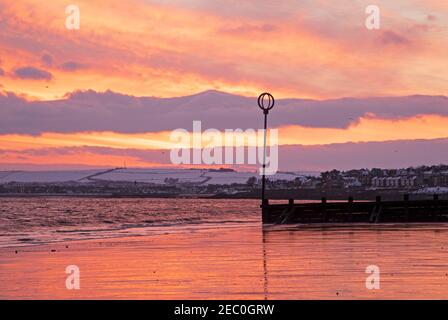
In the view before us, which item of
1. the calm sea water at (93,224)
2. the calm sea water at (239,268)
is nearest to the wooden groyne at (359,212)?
the calm sea water at (93,224)

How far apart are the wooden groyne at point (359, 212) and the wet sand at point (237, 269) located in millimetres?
17293

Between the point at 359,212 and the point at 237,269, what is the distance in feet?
107

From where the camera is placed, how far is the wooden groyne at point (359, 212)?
5397cm

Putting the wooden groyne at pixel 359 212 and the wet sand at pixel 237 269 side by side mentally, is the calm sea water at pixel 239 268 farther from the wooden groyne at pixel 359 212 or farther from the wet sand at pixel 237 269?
the wooden groyne at pixel 359 212

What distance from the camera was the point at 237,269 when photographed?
23.7 meters

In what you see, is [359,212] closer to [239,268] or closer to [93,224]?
[93,224]

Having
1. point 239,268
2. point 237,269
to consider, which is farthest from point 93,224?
point 237,269

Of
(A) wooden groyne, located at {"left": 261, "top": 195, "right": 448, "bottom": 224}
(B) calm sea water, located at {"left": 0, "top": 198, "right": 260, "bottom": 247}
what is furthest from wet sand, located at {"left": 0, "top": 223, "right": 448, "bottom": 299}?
(A) wooden groyne, located at {"left": 261, "top": 195, "right": 448, "bottom": 224}

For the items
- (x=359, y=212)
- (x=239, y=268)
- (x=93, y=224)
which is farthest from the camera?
(x=93, y=224)

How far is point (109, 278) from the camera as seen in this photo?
22047 millimetres

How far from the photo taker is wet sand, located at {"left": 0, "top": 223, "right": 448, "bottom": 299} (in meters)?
18.9

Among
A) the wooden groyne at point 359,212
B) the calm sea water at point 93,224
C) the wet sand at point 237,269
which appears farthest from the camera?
the wooden groyne at point 359,212

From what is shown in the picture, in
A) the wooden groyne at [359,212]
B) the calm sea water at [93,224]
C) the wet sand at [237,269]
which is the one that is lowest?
the calm sea water at [93,224]
